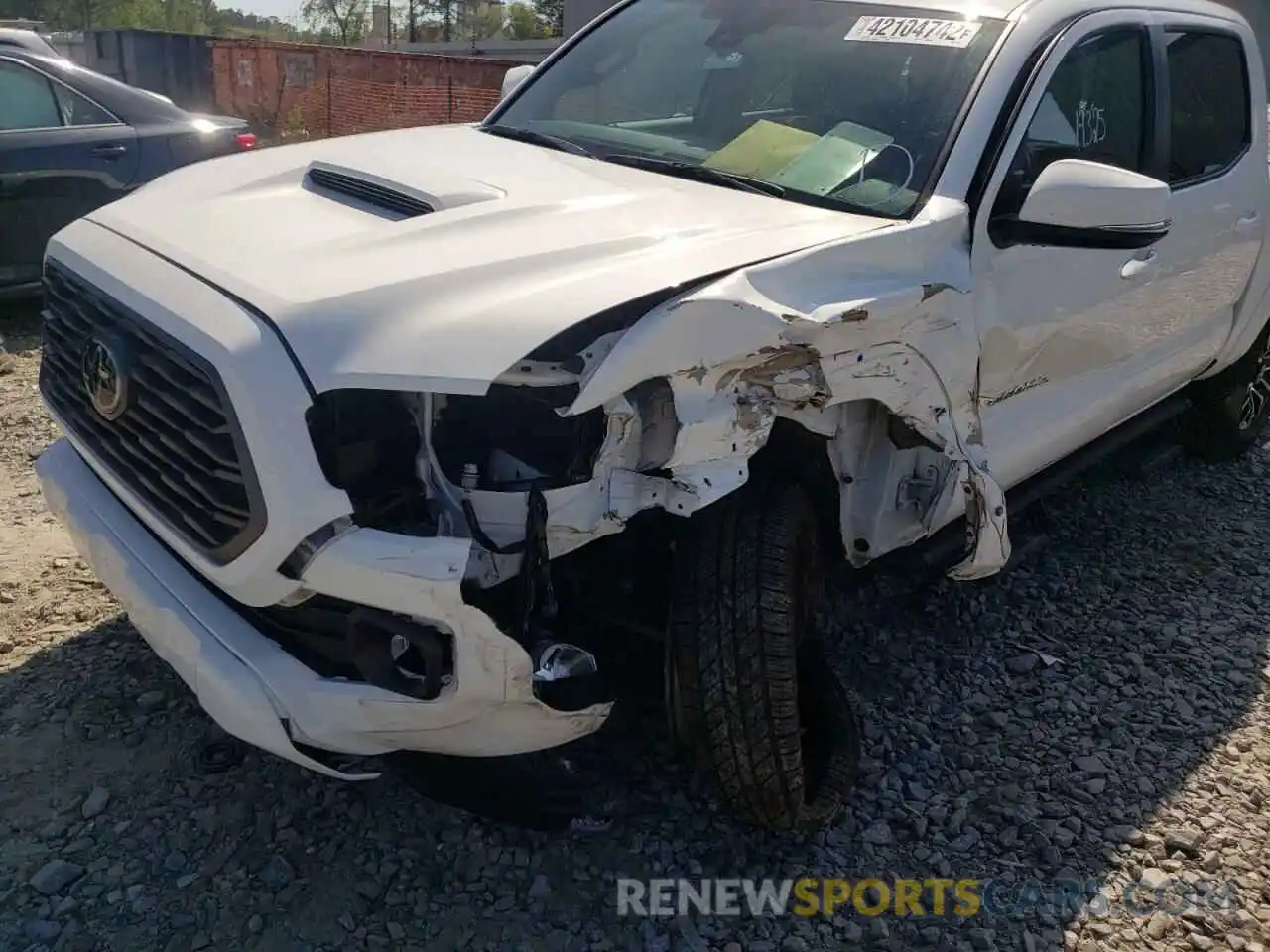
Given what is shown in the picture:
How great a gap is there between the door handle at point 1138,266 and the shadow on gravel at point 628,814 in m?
1.13

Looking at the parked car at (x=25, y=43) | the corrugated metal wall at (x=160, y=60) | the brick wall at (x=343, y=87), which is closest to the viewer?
the parked car at (x=25, y=43)

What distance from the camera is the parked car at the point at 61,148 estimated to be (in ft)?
18.9

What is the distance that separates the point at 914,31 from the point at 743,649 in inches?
71.4

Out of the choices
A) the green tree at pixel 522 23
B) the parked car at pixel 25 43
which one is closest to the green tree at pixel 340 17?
the green tree at pixel 522 23

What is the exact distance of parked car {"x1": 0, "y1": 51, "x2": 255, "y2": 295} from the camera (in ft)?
18.9

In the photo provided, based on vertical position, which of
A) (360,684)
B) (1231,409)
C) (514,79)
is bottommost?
(1231,409)

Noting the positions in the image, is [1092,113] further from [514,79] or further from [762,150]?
[514,79]

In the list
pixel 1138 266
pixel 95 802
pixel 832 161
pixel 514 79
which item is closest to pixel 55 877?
pixel 95 802

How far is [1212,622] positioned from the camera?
151 inches

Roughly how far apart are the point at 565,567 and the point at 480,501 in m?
0.30

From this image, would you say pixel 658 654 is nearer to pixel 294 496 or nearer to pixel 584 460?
pixel 584 460

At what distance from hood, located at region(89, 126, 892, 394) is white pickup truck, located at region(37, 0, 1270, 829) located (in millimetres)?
10

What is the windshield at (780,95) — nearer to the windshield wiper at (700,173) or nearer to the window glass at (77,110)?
the windshield wiper at (700,173)

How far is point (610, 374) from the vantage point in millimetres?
1969
